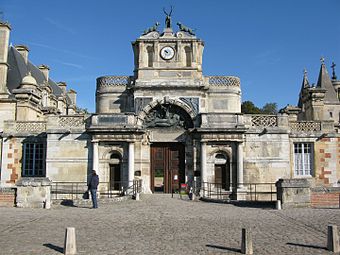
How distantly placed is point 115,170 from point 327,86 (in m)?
30.4

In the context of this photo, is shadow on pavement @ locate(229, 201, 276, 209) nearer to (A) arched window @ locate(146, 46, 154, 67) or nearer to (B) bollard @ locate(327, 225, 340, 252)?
(B) bollard @ locate(327, 225, 340, 252)

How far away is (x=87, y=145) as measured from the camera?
22.2 m

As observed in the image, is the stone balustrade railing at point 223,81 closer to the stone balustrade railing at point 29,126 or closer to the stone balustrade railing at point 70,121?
the stone balustrade railing at point 70,121

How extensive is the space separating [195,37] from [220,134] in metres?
6.66

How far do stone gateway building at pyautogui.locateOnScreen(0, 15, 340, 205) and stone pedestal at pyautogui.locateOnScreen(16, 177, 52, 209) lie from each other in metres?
6.52

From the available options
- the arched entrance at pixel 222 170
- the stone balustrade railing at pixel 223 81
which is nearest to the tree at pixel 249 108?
the stone balustrade railing at pixel 223 81

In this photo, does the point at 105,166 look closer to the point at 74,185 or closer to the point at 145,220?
the point at 74,185

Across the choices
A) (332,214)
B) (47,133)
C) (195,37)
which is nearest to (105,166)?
(47,133)

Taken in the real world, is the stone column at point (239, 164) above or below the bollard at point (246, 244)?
above

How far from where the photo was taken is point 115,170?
22344mm

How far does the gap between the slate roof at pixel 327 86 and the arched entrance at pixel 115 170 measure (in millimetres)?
29356

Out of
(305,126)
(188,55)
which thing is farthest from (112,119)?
(305,126)

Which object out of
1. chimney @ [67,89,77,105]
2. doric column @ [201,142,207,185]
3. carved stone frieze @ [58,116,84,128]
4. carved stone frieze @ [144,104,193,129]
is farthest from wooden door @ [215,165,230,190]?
chimney @ [67,89,77,105]

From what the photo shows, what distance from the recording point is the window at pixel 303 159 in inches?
891
